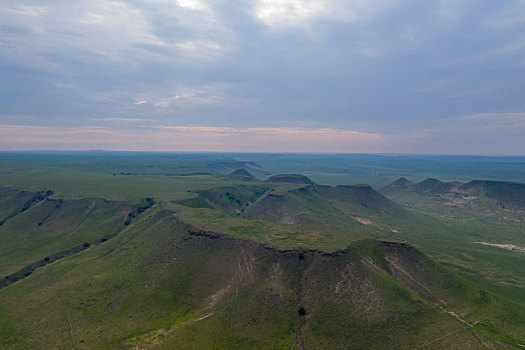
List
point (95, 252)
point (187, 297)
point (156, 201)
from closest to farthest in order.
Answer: point (187, 297)
point (95, 252)
point (156, 201)

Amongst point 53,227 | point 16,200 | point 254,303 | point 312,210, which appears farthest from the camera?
point 312,210

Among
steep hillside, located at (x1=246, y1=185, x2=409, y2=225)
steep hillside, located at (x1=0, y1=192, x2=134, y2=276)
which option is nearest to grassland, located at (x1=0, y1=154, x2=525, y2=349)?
steep hillside, located at (x1=0, y1=192, x2=134, y2=276)

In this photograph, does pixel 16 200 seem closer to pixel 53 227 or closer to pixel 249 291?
pixel 53 227

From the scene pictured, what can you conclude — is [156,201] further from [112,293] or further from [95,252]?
[112,293]

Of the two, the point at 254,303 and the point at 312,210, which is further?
the point at 312,210

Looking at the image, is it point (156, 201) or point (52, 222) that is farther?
point (156, 201)

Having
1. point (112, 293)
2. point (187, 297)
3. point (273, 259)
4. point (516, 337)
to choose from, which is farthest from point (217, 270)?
point (516, 337)

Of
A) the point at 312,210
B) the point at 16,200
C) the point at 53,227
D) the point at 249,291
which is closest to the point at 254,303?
the point at 249,291

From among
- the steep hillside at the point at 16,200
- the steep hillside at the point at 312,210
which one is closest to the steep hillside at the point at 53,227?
the steep hillside at the point at 16,200
